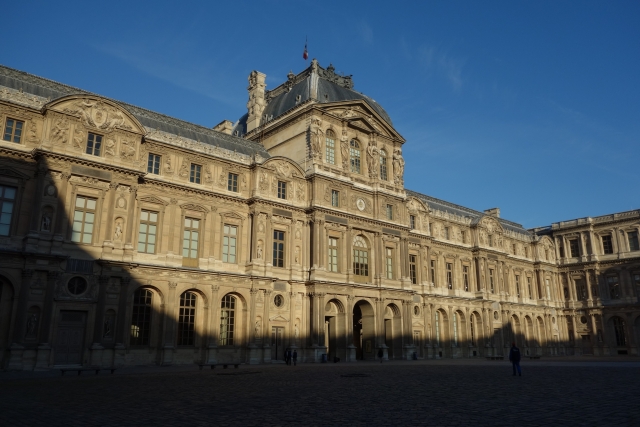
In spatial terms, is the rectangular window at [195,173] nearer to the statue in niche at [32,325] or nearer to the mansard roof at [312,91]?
the mansard roof at [312,91]

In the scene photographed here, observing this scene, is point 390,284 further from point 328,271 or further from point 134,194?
point 134,194

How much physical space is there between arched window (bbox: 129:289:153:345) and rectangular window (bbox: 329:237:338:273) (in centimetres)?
1461

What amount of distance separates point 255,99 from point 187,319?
24.9 m

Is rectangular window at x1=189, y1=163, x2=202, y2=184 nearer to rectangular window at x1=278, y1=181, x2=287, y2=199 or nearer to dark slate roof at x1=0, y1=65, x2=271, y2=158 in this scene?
dark slate roof at x1=0, y1=65, x2=271, y2=158

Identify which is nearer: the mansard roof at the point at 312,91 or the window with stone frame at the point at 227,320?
the window with stone frame at the point at 227,320

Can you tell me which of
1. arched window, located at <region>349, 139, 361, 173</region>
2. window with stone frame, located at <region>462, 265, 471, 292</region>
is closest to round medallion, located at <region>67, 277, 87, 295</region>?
arched window, located at <region>349, 139, 361, 173</region>

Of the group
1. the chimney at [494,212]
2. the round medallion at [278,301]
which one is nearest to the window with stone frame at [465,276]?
the chimney at [494,212]

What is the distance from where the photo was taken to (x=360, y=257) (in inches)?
1679

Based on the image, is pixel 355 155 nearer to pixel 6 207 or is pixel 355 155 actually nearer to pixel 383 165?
pixel 383 165

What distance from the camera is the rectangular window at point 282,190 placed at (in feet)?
128

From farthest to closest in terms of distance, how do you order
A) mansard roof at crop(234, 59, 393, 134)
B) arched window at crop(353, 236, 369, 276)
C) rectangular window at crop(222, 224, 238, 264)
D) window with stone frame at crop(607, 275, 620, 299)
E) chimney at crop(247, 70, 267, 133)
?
1. window with stone frame at crop(607, 275, 620, 299)
2. chimney at crop(247, 70, 267, 133)
3. mansard roof at crop(234, 59, 393, 134)
4. arched window at crop(353, 236, 369, 276)
5. rectangular window at crop(222, 224, 238, 264)

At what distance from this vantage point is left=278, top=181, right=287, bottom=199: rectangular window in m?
39.1

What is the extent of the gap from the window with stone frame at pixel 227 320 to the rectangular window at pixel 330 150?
1440 centimetres

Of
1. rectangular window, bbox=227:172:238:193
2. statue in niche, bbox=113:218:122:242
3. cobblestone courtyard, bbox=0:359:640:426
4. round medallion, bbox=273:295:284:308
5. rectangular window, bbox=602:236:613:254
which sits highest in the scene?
rectangular window, bbox=602:236:613:254
